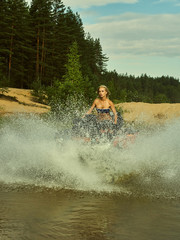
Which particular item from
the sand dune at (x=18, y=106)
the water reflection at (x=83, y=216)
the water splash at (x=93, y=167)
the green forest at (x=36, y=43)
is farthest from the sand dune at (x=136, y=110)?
the water reflection at (x=83, y=216)

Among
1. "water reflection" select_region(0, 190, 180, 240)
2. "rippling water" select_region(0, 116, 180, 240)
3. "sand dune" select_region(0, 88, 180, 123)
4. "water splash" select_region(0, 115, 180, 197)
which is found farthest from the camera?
"sand dune" select_region(0, 88, 180, 123)

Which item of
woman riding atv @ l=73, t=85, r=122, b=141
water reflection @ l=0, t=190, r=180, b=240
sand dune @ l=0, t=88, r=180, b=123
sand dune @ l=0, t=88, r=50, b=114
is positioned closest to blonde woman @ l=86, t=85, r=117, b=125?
woman riding atv @ l=73, t=85, r=122, b=141

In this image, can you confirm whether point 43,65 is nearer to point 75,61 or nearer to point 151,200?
point 75,61

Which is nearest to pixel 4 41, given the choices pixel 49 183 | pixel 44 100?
pixel 44 100

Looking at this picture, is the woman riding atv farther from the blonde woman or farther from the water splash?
the water splash

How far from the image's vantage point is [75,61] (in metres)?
35.4

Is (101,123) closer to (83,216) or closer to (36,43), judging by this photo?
(83,216)

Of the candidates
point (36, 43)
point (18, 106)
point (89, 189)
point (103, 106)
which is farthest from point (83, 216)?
point (36, 43)

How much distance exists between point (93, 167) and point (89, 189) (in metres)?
1.01

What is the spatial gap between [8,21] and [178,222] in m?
Result: 51.2

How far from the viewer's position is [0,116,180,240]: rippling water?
5469mm

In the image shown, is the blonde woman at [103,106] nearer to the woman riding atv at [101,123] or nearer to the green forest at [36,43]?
the woman riding atv at [101,123]

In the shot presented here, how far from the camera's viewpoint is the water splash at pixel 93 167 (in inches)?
332

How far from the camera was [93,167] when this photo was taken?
29.4 ft
